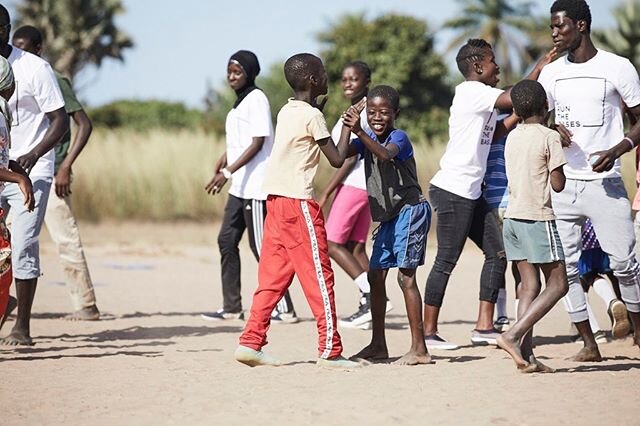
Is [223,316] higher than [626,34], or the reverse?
[626,34]

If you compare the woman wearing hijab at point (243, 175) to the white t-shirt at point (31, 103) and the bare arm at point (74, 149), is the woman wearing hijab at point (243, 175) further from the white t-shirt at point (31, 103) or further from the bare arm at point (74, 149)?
the white t-shirt at point (31, 103)

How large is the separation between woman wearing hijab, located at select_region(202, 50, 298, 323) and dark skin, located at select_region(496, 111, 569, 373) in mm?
3235

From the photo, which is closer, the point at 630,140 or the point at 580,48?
the point at 630,140

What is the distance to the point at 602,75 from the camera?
7.25 m

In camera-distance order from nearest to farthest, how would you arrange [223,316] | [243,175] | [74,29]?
A: 1. [243,175]
2. [223,316]
3. [74,29]

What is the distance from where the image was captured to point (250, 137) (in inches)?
384

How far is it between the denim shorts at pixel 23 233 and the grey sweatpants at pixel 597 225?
11.8 feet

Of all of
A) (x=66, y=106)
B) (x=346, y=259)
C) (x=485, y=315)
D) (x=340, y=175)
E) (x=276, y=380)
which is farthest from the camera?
(x=346, y=259)

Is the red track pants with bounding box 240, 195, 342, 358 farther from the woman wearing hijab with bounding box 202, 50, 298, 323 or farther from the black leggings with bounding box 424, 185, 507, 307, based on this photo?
the woman wearing hijab with bounding box 202, 50, 298, 323

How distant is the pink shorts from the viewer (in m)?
9.46

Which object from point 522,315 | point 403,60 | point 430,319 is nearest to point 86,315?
point 430,319

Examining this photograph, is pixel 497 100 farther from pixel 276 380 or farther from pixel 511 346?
pixel 276 380

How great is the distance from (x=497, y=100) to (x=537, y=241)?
125cm

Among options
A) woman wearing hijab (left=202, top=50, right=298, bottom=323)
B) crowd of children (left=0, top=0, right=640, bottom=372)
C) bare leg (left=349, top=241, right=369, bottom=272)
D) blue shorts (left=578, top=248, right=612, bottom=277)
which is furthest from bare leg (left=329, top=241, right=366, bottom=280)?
blue shorts (left=578, top=248, right=612, bottom=277)
